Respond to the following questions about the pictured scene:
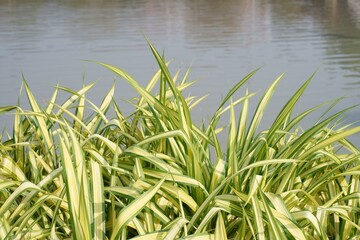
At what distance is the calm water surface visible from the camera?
7273 millimetres

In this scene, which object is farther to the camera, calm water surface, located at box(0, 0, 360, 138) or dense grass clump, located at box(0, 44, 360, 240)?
calm water surface, located at box(0, 0, 360, 138)

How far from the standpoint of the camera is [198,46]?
33.7ft

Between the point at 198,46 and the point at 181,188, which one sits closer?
the point at 181,188

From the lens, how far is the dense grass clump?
1.84m

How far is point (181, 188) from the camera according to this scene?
2.08 m

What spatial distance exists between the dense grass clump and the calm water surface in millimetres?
1939

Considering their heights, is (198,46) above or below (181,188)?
below

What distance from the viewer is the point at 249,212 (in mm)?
1960

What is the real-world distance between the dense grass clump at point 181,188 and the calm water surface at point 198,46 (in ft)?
6.36

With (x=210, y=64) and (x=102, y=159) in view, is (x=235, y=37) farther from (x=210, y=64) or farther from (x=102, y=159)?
(x=102, y=159)

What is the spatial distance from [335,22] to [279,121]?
37.8 feet

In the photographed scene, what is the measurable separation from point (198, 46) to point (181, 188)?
8255 mm

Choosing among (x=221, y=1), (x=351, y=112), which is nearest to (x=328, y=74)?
(x=351, y=112)

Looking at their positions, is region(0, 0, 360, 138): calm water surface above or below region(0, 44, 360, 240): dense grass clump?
below
